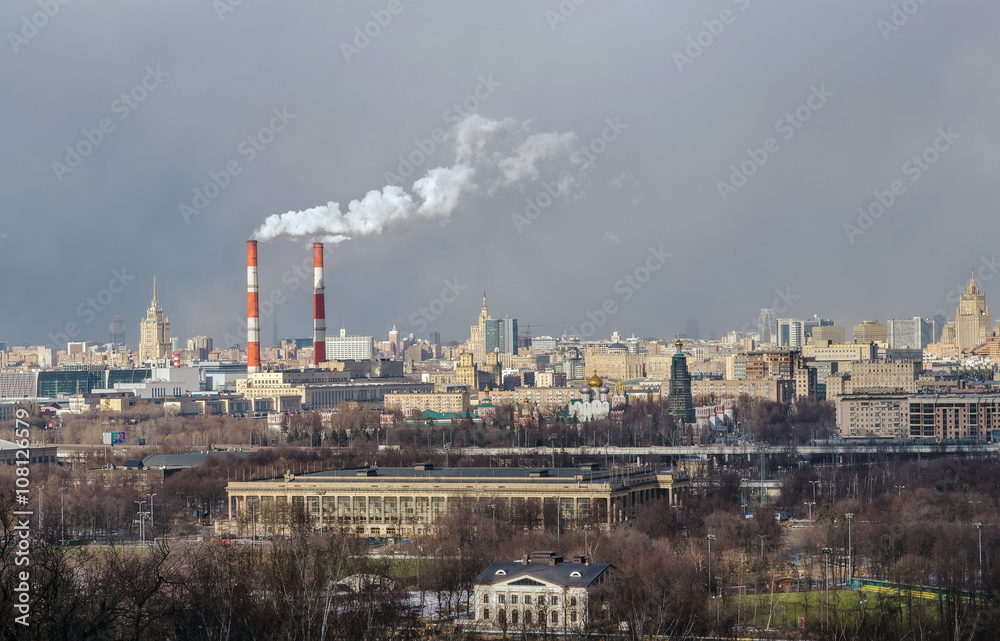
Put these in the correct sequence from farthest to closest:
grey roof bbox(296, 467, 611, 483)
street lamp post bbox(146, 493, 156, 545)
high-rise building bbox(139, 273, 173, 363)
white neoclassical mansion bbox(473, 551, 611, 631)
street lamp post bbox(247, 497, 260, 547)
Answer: high-rise building bbox(139, 273, 173, 363)
grey roof bbox(296, 467, 611, 483)
street lamp post bbox(146, 493, 156, 545)
street lamp post bbox(247, 497, 260, 547)
white neoclassical mansion bbox(473, 551, 611, 631)

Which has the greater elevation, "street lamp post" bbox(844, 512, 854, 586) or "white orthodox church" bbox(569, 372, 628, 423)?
"white orthodox church" bbox(569, 372, 628, 423)

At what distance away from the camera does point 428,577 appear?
3759 cm

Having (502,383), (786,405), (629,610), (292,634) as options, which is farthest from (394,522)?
(502,383)

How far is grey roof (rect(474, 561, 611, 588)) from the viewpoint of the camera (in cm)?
3288

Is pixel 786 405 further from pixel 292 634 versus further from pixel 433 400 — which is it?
pixel 292 634

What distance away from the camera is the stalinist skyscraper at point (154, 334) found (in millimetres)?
186625

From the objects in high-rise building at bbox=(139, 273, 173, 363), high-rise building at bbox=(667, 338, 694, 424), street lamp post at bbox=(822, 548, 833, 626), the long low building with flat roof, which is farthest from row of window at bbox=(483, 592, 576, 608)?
high-rise building at bbox=(139, 273, 173, 363)

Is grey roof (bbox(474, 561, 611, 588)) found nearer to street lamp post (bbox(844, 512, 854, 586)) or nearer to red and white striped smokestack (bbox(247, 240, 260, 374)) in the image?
street lamp post (bbox(844, 512, 854, 586))

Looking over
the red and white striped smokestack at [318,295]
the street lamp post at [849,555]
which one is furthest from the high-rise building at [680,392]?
the street lamp post at [849,555]

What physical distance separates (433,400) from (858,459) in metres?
57.2

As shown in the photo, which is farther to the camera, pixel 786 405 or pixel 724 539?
pixel 786 405

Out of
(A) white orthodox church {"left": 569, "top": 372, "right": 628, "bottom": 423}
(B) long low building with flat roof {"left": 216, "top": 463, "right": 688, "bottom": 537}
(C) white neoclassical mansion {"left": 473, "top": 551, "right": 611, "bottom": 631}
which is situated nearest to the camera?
(C) white neoclassical mansion {"left": 473, "top": 551, "right": 611, "bottom": 631}

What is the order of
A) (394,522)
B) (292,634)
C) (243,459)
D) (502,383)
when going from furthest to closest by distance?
1. (502,383)
2. (243,459)
3. (394,522)
4. (292,634)

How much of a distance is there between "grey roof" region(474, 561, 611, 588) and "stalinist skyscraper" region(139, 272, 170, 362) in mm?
155108
